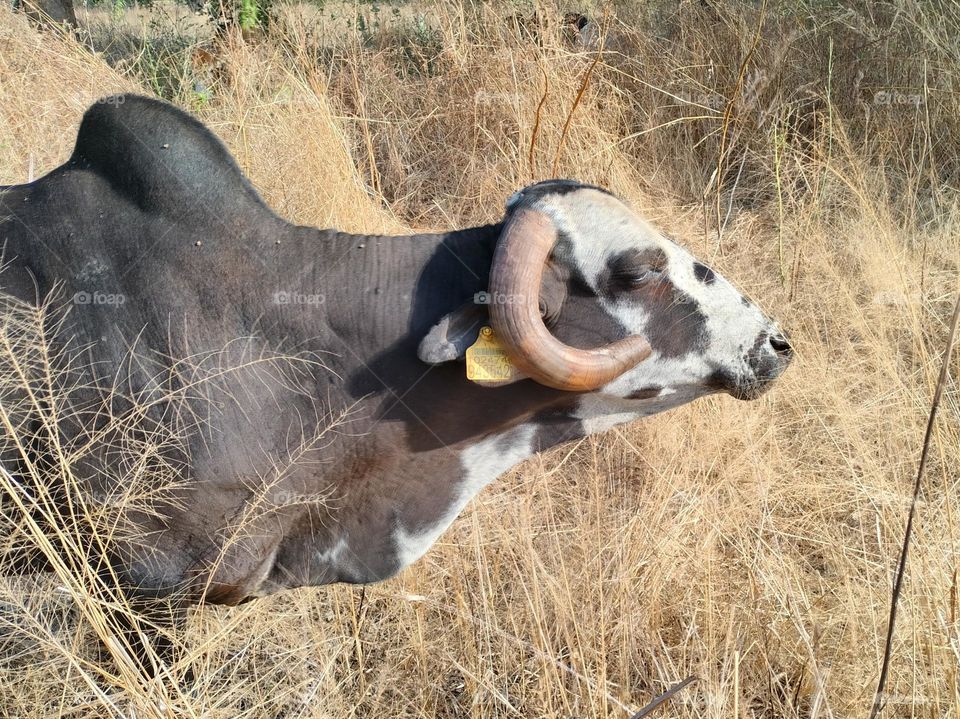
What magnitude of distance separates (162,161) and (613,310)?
1.75 m

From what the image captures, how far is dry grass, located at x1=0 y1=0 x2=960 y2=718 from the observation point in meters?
3.65

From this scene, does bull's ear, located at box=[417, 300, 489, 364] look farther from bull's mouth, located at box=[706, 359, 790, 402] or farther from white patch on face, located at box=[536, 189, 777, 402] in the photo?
bull's mouth, located at box=[706, 359, 790, 402]

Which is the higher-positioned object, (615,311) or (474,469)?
(615,311)

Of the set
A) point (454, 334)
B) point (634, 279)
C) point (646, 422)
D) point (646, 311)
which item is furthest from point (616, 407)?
point (646, 422)

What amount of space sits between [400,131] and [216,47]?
8.12 feet

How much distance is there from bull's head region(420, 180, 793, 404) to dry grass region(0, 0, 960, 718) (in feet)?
3.05

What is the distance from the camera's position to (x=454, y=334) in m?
3.14

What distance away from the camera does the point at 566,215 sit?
3.23 metres

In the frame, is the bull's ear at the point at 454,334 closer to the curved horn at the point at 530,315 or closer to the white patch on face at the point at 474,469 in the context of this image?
the curved horn at the point at 530,315

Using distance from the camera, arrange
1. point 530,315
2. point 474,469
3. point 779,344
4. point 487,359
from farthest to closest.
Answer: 1. point 474,469
2. point 779,344
3. point 487,359
4. point 530,315

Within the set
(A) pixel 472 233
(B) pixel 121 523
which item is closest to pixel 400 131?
(A) pixel 472 233

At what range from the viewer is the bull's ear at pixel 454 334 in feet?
10.2

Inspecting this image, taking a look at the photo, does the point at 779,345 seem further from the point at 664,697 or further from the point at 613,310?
the point at 664,697

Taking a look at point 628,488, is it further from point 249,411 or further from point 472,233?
point 249,411
